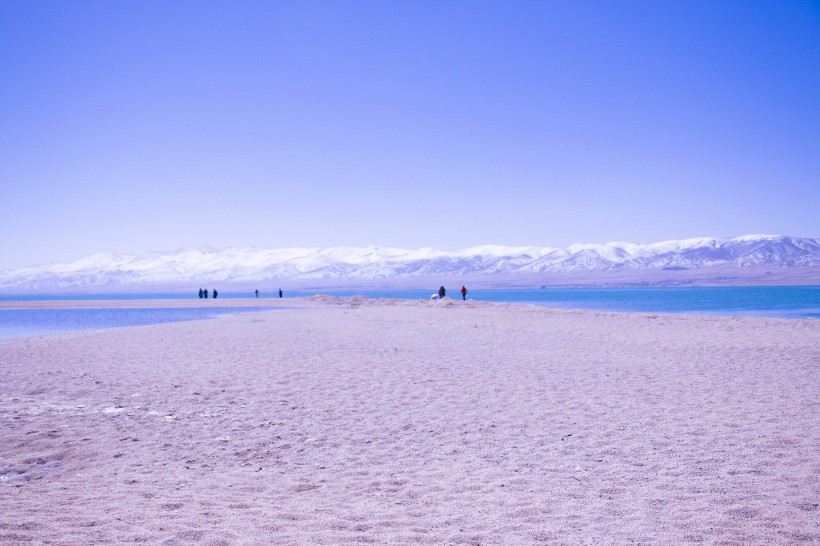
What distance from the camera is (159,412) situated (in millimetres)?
8492

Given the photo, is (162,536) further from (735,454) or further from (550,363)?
(550,363)

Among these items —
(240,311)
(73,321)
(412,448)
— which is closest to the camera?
(412,448)

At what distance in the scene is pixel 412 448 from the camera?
6.71 meters

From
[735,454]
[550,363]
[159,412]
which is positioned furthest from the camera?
[550,363]

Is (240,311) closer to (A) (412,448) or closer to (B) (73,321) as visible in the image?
(B) (73,321)

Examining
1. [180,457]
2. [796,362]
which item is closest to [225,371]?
[180,457]

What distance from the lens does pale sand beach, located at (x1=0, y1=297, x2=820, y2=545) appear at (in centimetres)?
451

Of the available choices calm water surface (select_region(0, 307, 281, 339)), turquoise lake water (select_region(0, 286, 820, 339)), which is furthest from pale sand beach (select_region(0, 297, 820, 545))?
turquoise lake water (select_region(0, 286, 820, 339))

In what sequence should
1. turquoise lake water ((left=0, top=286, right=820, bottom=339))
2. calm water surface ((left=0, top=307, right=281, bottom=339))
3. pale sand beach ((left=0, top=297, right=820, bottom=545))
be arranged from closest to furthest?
pale sand beach ((left=0, top=297, right=820, bottom=545)) < calm water surface ((left=0, top=307, right=281, bottom=339)) < turquoise lake water ((left=0, top=286, right=820, bottom=339))

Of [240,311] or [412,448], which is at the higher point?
[240,311]

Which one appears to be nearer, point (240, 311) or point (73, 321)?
point (73, 321)

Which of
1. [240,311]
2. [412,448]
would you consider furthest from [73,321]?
[412,448]

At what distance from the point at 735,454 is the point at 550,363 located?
22.4 feet

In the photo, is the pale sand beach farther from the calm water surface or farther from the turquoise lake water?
the turquoise lake water
